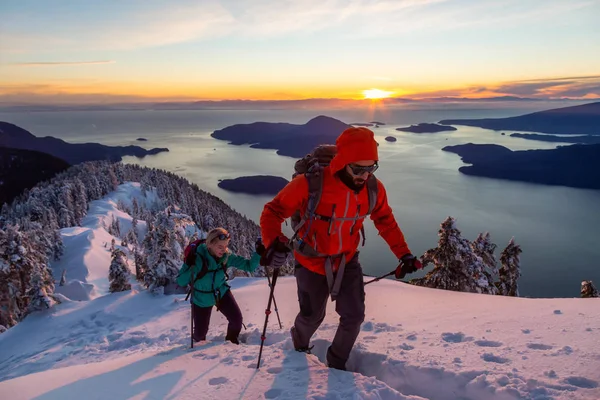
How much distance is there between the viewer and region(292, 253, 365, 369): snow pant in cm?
425

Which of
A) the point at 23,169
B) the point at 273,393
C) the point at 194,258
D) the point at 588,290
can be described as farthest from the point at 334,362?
the point at 23,169

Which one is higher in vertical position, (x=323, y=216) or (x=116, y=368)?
(x=323, y=216)

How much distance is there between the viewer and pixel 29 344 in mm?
9445

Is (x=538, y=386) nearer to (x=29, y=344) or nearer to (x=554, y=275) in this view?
(x=29, y=344)

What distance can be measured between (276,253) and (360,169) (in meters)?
1.25

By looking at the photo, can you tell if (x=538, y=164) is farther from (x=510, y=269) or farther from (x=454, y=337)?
(x=454, y=337)

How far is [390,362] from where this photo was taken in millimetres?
4332

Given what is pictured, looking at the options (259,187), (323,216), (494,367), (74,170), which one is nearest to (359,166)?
(323,216)

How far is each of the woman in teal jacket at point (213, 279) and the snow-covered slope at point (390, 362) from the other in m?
0.47

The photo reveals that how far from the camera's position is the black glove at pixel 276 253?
13.0ft

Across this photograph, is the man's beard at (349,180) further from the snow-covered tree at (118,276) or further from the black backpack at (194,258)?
the snow-covered tree at (118,276)

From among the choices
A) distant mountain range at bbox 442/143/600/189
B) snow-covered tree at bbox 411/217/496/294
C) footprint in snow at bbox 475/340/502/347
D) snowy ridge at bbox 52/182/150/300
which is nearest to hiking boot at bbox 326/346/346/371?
footprint in snow at bbox 475/340/502/347

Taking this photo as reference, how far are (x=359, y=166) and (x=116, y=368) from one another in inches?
153

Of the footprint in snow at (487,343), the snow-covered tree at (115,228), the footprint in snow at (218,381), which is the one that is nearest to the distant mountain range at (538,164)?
the snow-covered tree at (115,228)
